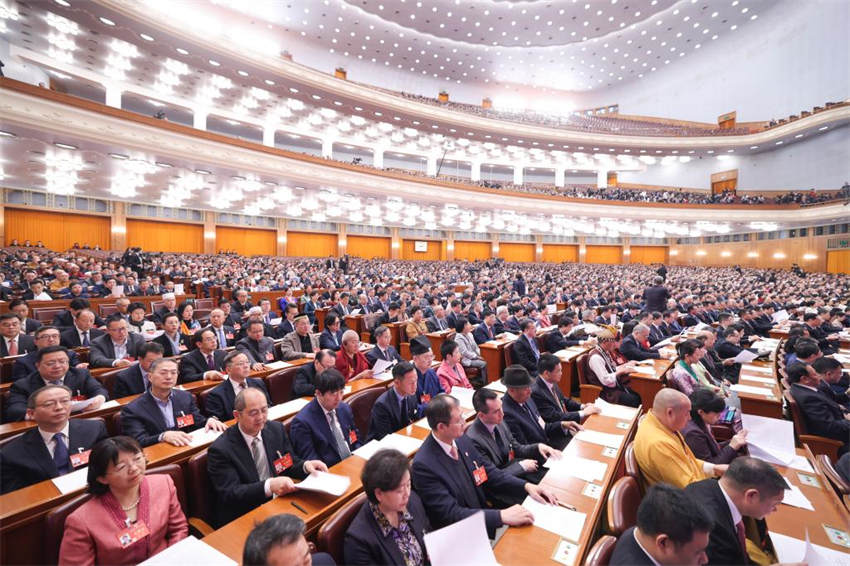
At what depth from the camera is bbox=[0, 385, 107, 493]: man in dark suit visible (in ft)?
7.34

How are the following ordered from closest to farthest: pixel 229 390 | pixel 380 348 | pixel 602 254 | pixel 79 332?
pixel 229 390 < pixel 380 348 < pixel 79 332 < pixel 602 254

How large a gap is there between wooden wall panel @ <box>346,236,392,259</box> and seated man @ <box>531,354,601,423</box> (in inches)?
1016

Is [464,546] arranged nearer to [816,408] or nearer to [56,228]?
[816,408]

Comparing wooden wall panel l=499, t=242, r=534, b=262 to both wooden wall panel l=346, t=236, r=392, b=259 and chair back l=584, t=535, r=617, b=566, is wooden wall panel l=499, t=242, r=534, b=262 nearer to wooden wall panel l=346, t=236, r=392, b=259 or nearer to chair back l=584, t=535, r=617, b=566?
wooden wall panel l=346, t=236, r=392, b=259

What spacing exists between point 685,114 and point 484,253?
70.0 ft

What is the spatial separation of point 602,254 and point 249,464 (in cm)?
3692

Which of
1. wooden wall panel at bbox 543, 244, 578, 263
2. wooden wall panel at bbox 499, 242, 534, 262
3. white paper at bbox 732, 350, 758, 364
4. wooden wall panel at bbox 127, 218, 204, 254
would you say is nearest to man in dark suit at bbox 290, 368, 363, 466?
white paper at bbox 732, 350, 758, 364

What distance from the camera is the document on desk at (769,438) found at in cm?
271

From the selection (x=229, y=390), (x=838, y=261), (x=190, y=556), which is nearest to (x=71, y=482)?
(x=190, y=556)

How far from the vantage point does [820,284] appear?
50.5 feet

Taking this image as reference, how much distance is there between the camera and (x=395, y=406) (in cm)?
329

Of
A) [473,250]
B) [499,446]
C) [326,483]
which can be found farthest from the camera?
[473,250]

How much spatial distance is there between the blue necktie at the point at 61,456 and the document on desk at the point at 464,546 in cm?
253

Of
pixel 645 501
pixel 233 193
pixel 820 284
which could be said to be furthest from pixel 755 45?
pixel 645 501
